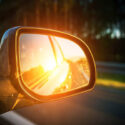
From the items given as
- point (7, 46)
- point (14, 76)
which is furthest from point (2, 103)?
point (7, 46)

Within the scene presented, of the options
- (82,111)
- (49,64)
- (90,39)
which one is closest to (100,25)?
(90,39)

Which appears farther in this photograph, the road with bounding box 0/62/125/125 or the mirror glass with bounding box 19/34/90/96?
the road with bounding box 0/62/125/125

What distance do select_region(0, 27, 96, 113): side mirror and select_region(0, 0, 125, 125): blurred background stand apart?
0.33 meters

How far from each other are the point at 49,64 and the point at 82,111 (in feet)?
15.1

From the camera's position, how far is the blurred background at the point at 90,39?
550cm

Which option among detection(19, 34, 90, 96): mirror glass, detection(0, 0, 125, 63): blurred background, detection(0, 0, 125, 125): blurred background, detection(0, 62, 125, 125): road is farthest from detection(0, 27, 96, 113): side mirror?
detection(0, 0, 125, 63): blurred background

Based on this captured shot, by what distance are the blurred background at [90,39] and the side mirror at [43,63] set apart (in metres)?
0.33

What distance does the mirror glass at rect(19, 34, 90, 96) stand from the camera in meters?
1.40

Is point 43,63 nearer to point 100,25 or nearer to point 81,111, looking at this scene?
point 81,111

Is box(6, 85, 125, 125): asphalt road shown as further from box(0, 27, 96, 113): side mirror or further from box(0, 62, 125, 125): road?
box(0, 27, 96, 113): side mirror

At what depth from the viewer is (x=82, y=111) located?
19.4 feet

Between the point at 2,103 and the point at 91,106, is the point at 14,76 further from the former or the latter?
the point at 91,106

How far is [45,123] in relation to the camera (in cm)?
489

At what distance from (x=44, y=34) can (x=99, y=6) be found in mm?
23404
